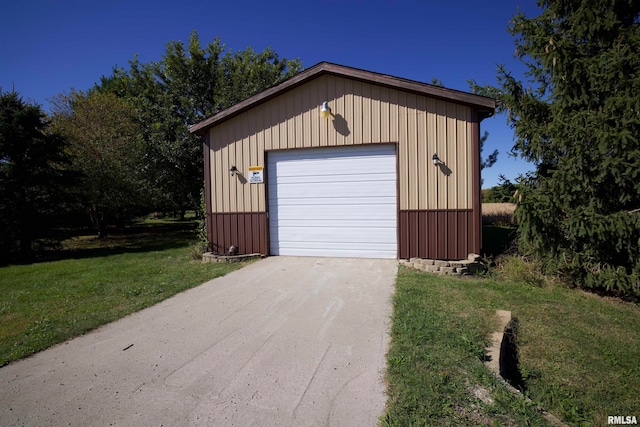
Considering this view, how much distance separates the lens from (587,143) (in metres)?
5.01

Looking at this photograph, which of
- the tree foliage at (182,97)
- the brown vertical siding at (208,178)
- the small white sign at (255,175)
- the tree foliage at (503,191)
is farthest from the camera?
the tree foliage at (182,97)

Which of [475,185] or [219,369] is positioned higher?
[475,185]

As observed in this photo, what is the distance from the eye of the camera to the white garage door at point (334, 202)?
7.04 meters

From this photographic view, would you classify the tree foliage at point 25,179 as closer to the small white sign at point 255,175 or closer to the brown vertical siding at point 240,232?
the brown vertical siding at point 240,232

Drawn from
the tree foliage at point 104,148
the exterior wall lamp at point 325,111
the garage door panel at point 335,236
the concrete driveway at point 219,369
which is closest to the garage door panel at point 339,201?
the garage door panel at point 335,236

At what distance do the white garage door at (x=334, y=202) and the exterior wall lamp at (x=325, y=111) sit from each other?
76cm

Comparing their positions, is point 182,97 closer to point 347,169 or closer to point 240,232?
point 240,232

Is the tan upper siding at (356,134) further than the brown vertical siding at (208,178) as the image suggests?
No

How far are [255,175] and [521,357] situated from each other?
6291 millimetres

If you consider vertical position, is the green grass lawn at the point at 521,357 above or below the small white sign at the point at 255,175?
below

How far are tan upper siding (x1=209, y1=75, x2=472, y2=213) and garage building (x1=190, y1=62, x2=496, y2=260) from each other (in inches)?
0.8

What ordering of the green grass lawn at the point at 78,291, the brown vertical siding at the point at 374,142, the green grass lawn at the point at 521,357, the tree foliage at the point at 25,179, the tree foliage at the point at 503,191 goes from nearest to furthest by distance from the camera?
the green grass lawn at the point at 521,357 < the green grass lawn at the point at 78,291 < the tree foliage at the point at 503,191 < the brown vertical siding at the point at 374,142 < the tree foliage at the point at 25,179

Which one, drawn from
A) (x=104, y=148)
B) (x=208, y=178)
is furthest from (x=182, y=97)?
(x=208, y=178)

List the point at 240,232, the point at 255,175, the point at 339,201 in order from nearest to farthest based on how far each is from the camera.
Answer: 1. the point at 339,201
2. the point at 255,175
3. the point at 240,232
